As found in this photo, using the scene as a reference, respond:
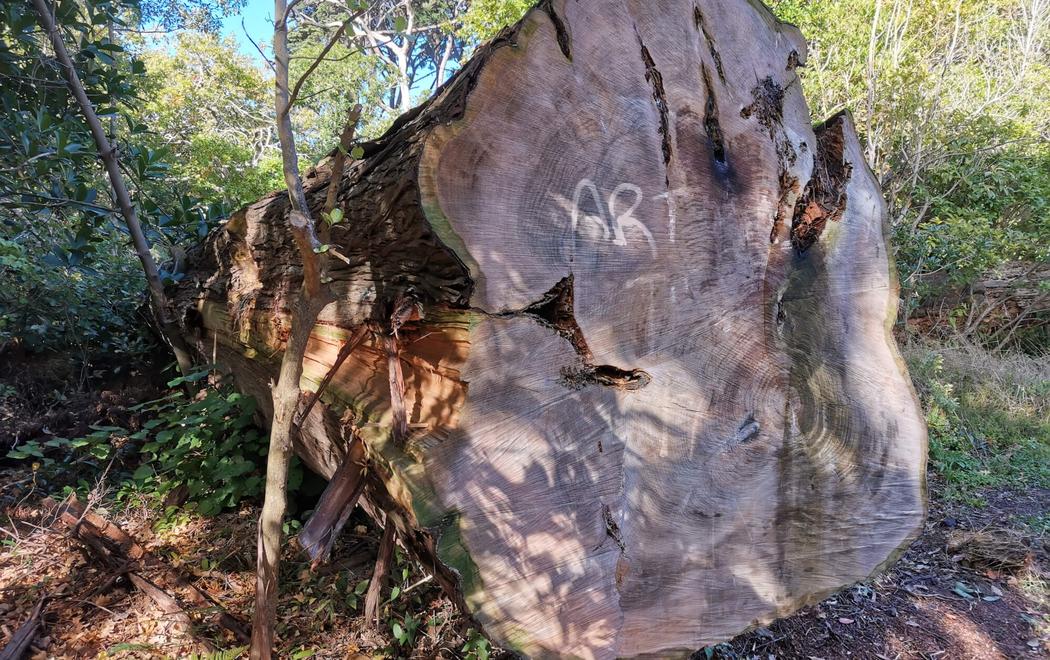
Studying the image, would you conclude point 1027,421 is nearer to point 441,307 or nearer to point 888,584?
point 888,584

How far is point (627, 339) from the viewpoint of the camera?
141 cm

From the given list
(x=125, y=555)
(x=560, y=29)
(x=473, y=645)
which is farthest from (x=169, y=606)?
(x=560, y=29)

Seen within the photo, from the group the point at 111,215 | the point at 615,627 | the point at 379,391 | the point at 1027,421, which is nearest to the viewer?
the point at 615,627

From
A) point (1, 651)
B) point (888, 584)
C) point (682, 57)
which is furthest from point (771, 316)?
point (1, 651)

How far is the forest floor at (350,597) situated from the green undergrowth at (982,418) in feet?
1.24

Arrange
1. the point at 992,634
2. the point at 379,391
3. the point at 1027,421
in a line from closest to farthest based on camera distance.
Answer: the point at 379,391
the point at 992,634
the point at 1027,421

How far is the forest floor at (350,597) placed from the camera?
166 cm

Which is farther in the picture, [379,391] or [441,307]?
[379,391]

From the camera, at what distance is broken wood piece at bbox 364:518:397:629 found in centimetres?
170

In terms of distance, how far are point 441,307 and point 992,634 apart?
7.21 ft

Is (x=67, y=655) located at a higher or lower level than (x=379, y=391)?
lower

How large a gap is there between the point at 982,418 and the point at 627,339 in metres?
3.51

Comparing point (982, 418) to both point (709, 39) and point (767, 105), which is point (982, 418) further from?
point (709, 39)

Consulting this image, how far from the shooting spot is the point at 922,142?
5047 millimetres
